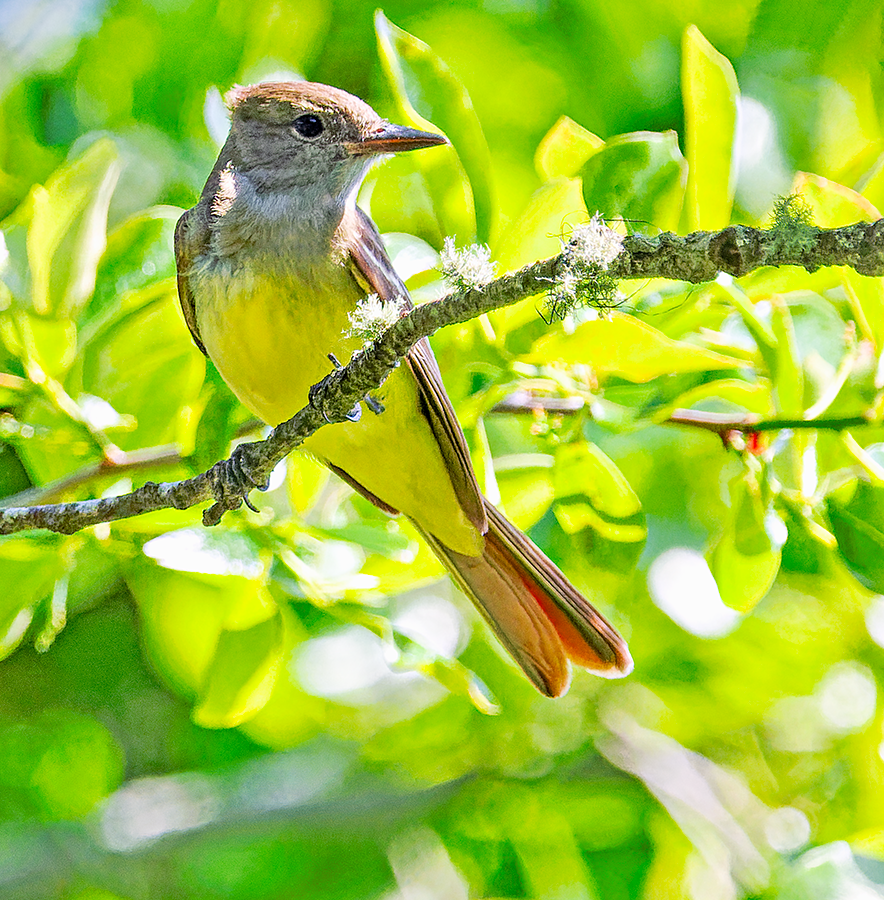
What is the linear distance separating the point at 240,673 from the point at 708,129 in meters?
1.09

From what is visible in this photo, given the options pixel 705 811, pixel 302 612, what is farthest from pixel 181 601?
pixel 705 811

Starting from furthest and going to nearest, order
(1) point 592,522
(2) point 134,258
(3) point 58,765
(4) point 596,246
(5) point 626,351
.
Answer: (3) point 58,765, (2) point 134,258, (1) point 592,522, (5) point 626,351, (4) point 596,246

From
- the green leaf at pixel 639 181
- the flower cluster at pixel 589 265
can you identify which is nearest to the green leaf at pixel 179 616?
the green leaf at pixel 639 181

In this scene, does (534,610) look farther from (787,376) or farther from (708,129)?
(708,129)

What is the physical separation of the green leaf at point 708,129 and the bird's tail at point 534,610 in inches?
23.9

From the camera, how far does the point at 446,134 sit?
176 cm

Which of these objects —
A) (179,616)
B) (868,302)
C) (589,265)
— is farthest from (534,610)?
(589,265)

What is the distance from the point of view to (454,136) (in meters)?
1.76

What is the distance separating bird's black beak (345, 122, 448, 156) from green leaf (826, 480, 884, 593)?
0.82m

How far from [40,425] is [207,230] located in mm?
433

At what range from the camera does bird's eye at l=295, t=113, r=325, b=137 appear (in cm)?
202

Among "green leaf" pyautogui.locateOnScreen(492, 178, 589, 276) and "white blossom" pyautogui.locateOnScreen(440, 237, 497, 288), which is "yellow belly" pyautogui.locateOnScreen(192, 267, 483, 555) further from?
"white blossom" pyautogui.locateOnScreen(440, 237, 497, 288)

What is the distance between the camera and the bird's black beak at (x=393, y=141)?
164 cm

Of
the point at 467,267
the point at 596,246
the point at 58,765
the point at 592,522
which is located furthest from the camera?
the point at 58,765
